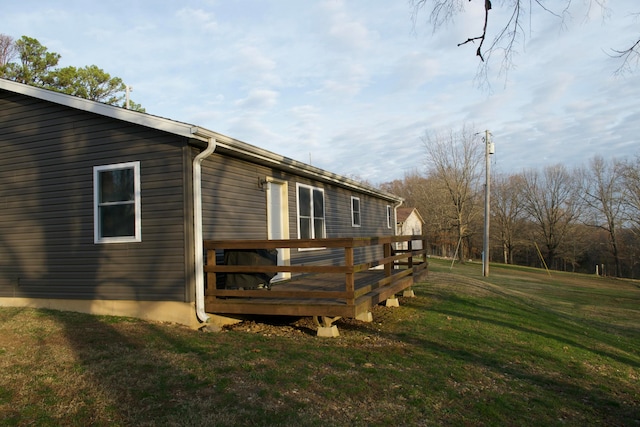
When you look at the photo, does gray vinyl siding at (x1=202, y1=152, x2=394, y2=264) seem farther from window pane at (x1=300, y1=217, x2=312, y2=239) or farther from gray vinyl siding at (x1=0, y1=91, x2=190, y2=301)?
gray vinyl siding at (x1=0, y1=91, x2=190, y2=301)

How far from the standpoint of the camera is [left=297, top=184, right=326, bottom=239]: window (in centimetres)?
1012

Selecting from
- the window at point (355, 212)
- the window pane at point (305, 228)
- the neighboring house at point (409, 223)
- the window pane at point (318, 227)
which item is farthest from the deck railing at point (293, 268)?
the neighboring house at point (409, 223)

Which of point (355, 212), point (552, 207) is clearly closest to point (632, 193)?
point (552, 207)

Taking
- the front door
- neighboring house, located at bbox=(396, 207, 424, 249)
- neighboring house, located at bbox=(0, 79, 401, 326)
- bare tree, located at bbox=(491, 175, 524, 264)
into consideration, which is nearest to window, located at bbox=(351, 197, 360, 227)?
the front door

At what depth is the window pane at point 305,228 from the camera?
10094 millimetres

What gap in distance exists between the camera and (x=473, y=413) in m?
4.00

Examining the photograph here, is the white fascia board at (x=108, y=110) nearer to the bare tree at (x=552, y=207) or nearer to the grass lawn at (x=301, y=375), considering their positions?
the grass lawn at (x=301, y=375)

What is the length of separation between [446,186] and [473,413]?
31.2 meters

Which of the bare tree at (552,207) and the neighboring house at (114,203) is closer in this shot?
the neighboring house at (114,203)

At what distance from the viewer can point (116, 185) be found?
694cm

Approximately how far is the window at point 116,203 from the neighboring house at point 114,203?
18mm

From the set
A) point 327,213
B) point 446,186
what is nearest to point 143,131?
point 327,213

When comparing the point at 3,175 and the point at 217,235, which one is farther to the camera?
the point at 3,175

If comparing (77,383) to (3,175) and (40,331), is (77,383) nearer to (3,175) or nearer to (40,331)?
(40,331)
